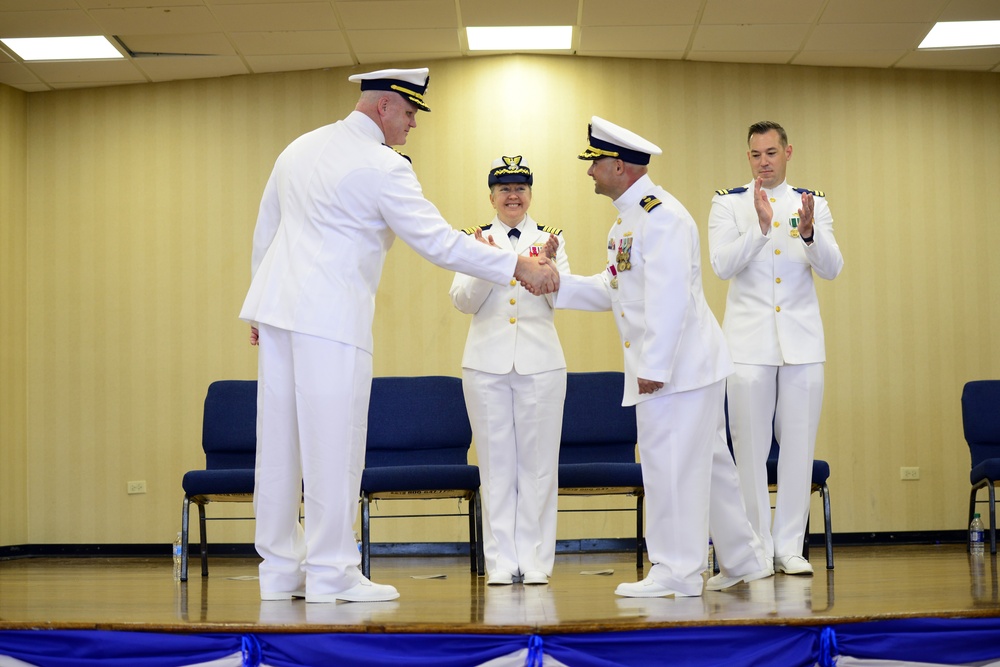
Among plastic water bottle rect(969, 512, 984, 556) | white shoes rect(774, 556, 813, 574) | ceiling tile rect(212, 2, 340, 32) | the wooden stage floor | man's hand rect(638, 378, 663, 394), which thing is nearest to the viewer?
the wooden stage floor

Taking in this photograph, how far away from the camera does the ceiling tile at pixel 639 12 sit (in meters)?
6.85

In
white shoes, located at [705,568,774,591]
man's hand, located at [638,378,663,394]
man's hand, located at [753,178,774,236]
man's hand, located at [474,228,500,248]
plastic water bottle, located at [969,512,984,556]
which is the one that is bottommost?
plastic water bottle, located at [969,512,984,556]

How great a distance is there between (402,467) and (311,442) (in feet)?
5.55

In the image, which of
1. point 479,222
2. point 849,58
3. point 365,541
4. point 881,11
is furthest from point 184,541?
point 849,58

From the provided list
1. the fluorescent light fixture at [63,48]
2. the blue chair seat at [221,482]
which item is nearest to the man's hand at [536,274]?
the blue chair seat at [221,482]

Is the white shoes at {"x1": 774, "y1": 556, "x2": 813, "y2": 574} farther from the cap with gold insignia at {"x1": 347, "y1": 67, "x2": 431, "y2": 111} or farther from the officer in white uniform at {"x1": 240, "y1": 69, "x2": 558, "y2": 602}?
the cap with gold insignia at {"x1": 347, "y1": 67, "x2": 431, "y2": 111}

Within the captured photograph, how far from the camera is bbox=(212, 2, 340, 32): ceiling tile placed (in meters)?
6.82

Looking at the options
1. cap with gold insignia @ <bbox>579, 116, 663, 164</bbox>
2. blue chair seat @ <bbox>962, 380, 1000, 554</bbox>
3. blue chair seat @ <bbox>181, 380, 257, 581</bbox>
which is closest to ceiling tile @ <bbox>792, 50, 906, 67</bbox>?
blue chair seat @ <bbox>962, 380, 1000, 554</bbox>

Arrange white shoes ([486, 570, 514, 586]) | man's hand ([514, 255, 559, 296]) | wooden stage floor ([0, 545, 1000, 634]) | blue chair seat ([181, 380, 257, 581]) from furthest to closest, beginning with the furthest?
1. blue chair seat ([181, 380, 257, 581])
2. white shoes ([486, 570, 514, 586])
3. man's hand ([514, 255, 559, 296])
4. wooden stage floor ([0, 545, 1000, 634])

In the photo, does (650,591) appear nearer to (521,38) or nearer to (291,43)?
(521,38)

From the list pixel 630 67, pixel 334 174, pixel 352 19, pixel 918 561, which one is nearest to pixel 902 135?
pixel 630 67

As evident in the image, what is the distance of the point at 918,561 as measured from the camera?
577 centimetres

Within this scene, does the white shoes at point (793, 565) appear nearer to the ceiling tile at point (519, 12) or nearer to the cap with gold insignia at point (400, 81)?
the cap with gold insignia at point (400, 81)

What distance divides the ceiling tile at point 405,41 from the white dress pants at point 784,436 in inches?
146
